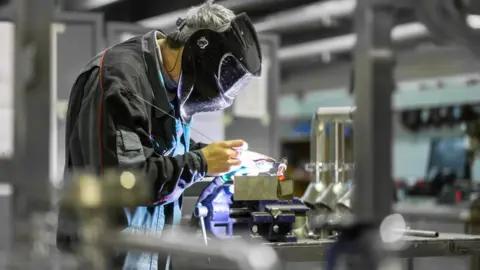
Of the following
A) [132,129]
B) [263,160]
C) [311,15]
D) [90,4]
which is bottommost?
[263,160]

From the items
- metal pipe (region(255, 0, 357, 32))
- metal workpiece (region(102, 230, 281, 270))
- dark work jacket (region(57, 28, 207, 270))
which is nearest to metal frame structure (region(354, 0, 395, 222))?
metal workpiece (region(102, 230, 281, 270))

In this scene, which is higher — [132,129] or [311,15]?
[311,15]

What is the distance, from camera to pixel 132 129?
227cm

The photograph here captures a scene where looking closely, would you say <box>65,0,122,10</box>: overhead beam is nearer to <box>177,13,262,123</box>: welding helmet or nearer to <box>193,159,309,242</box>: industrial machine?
<box>177,13,262,123</box>: welding helmet

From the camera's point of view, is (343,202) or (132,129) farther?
(343,202)

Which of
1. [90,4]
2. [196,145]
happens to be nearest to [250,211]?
[196,145]

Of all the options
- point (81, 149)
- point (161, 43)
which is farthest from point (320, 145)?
point (81, 149)

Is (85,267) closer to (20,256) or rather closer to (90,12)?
(20,256)

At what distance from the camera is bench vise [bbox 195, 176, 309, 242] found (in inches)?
102

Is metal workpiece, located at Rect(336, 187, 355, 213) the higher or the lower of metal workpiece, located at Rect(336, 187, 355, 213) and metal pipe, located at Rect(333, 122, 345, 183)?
the lower

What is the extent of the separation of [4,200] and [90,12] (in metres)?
1.06

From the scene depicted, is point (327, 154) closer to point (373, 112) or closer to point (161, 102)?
point (161, 102)

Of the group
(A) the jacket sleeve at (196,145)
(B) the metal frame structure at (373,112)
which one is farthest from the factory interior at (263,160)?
(A) the jacket sleeve at (196,145)

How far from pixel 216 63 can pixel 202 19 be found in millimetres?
143
